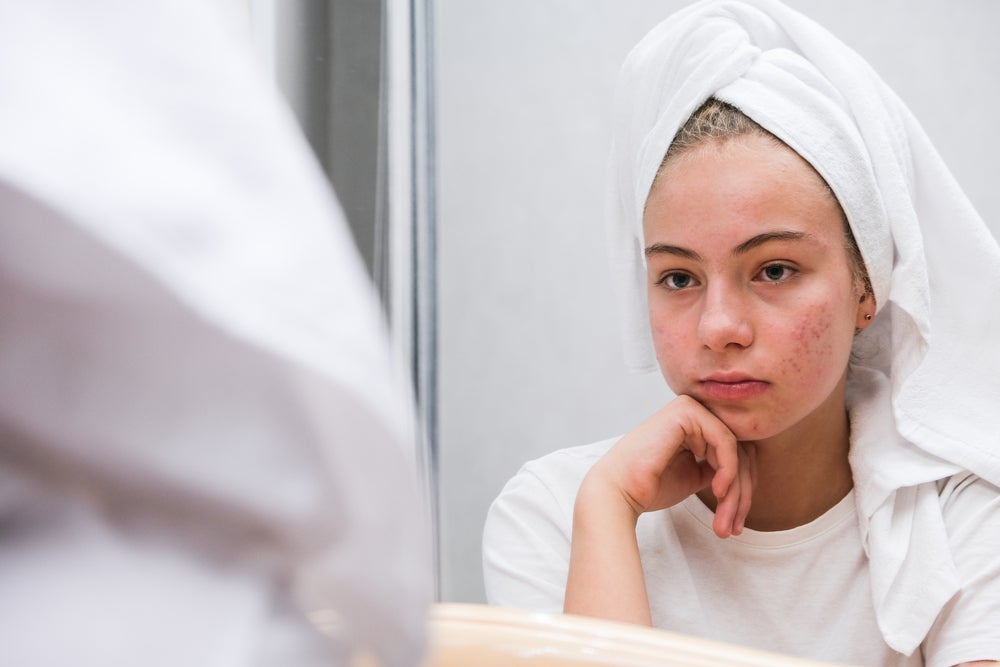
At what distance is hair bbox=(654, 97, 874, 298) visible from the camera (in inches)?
40.9

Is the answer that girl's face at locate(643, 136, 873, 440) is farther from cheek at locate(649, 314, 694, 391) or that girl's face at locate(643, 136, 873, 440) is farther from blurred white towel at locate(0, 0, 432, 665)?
blurred white towel at locate(0, 0, 432, 665)

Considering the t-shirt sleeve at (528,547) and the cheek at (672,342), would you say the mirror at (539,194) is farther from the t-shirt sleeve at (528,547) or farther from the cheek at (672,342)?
the cheek at (672,342)

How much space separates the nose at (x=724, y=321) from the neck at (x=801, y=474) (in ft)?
0.75

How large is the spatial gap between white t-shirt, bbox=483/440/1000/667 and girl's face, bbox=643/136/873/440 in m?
0.17

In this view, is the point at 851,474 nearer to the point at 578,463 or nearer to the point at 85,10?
the point at 578,463

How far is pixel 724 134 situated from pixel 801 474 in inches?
18.0

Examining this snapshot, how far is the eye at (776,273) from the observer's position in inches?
39.5

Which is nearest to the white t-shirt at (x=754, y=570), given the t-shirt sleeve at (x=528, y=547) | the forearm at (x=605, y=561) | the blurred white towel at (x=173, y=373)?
the t-shirt sleeve at (x=528, y=547)

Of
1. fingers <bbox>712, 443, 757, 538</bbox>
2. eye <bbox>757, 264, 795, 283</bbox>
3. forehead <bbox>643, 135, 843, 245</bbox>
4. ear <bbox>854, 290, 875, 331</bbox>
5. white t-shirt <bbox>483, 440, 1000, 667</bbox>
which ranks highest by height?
forehead <bbox>643, 135, 843, 245</bbox>

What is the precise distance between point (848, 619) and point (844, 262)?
1.43ft

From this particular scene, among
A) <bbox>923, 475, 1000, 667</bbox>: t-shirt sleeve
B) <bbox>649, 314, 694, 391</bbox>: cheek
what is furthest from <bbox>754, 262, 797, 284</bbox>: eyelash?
<bbox>923, 475, 1000, 667</bbox>: t-shirt sleeve

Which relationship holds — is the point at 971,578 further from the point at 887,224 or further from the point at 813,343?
the point at 887,224

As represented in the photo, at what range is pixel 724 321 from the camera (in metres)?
0.96

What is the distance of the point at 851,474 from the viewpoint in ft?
3.77
